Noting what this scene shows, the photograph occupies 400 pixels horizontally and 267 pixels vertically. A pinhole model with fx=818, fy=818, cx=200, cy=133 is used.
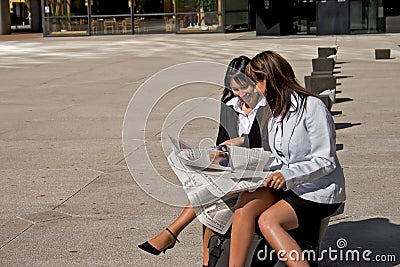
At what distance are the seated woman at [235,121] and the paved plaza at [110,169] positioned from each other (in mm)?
373

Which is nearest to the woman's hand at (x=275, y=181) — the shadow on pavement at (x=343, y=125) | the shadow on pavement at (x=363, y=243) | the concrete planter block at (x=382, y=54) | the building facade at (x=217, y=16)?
the shadow on pavement at (x=363, y=243)

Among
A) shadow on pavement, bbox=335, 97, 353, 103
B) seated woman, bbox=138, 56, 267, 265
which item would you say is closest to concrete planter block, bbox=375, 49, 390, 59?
shadow on pavement, bbox=335, 97, 353, 103

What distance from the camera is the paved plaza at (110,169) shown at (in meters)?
5.64

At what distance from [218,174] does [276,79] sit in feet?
2.06

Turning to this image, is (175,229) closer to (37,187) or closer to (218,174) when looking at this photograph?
(218,174)

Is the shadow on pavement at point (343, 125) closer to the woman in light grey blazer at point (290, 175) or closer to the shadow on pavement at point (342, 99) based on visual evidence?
the shadow on pavement at point (342, 99)

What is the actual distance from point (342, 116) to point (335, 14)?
86.3 feet

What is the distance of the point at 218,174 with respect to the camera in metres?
4.36

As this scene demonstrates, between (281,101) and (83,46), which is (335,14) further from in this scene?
(281,101)

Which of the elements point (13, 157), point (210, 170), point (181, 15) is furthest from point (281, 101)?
point (181, 15)

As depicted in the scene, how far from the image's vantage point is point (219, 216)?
4.58 m

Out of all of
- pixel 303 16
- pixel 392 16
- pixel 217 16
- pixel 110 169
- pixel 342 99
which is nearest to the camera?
pixel 110 169

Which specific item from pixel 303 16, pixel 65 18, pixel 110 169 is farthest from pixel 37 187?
pixel 65 18

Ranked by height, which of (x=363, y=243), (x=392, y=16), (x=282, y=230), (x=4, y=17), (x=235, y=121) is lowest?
(x=363, y=243)
